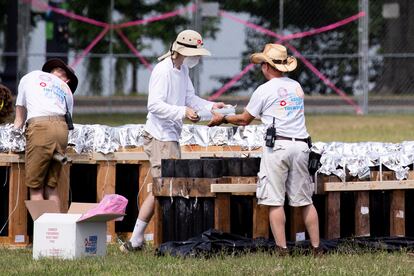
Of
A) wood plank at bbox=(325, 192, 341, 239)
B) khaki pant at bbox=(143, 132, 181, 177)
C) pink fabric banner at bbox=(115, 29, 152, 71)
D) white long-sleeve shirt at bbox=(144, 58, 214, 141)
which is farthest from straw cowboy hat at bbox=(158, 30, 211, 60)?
pink fabric banner at bbox=(115, 29, 152, 71)

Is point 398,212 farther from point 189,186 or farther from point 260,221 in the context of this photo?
point 189,186

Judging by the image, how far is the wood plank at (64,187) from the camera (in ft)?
39.8

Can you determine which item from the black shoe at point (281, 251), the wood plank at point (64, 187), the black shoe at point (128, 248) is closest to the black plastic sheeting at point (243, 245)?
the black shoe at point (281, 251)

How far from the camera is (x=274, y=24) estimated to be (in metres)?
30.1

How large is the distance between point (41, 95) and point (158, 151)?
1.36 metres

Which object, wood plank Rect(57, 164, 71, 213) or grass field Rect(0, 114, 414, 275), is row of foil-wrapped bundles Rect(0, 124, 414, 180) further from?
grass field Rect(0, 114, 414, 275)

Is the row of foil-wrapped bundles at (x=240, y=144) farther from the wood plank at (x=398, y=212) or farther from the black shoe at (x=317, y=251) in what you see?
the black shoe at (x=317, y=251)

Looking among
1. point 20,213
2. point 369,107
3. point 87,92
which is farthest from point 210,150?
point 87,92

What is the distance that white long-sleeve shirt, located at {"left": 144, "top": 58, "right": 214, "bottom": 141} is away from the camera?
10.9 meters

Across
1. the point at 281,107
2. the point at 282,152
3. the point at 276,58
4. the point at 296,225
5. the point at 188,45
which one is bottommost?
the point at 296,225

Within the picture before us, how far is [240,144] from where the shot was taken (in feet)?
42.1

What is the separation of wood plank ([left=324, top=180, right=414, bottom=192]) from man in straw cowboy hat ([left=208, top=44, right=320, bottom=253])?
2.10ft

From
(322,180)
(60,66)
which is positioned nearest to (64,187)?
(60,66)

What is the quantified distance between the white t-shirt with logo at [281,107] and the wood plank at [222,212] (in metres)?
0.78
